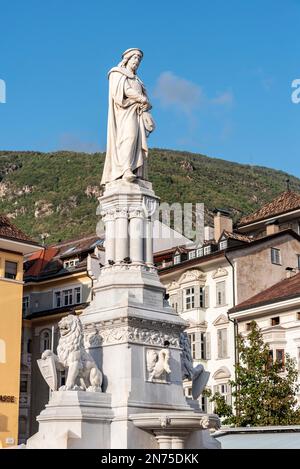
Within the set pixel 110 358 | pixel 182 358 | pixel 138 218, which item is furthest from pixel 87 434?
pixel 138 218

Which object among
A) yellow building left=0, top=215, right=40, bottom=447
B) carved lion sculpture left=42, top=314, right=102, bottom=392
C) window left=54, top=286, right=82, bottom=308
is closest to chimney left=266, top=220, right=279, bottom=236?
window left=54, top=286, right=82, bottom=308

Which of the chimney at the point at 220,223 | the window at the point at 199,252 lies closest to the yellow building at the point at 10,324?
the window at the point at 199,252

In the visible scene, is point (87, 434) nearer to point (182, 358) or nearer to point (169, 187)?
point (182, 358)

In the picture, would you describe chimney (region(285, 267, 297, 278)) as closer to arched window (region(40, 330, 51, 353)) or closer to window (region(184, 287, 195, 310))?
window (region(184, 287, 195, 310))

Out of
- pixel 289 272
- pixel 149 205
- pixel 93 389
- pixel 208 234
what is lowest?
pixel 93 389

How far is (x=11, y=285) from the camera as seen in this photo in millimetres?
52531

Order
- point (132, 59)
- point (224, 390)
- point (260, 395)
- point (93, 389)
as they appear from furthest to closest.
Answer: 1. point (224, 390)
2. point (260, 395)
3. point (132, 59)
4. point (93, 389)

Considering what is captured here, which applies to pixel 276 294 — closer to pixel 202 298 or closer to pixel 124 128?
pixel 202 298

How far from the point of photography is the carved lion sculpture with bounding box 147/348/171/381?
17.1 meters

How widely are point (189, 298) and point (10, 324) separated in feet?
35.1

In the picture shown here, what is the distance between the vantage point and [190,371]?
1812cm

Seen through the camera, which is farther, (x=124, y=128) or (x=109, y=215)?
(x=124, y=128)

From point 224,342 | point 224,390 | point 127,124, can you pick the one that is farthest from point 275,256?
point 127,124
